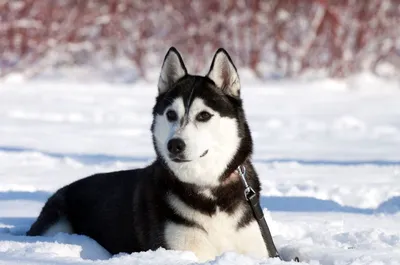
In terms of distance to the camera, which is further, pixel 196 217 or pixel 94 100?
pixel 94 100

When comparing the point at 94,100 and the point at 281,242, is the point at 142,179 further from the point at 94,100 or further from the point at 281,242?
the point at 94,100

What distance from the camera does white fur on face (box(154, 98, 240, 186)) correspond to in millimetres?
4102

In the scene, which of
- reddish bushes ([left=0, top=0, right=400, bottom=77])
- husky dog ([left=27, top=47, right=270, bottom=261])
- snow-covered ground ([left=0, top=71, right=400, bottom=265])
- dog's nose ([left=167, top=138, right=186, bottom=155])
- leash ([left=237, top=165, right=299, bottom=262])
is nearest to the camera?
dog's nose ([left=167, top=138, right=186, bottom=155])

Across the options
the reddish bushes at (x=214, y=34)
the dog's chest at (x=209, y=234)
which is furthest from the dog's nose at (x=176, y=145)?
the reddish bushes at (x=214, y=34)

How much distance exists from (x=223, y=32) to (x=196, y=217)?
786 inches

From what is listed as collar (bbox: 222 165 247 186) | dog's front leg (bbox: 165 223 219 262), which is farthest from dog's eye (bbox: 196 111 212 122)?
dog's front leg (bbox: 165 223 219 262)

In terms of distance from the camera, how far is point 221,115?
419 cm

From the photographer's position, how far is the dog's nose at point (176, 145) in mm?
3988

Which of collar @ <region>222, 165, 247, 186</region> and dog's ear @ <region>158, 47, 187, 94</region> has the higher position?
dog's ear @ <region>158, 47, 187, 94</region>

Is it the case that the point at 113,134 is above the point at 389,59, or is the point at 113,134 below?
below

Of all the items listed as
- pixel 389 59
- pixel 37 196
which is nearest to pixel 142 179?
pixel 37 196

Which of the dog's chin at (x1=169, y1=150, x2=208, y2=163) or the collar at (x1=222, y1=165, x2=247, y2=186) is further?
the collar at (x1=222, y1=165, x2=247, y2=186)

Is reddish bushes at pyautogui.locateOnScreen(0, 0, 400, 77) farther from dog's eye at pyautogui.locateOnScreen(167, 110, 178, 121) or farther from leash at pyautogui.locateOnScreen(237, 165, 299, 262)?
dog's eye at pyautogui.locateOnScreen(167, 110, 178, 121)

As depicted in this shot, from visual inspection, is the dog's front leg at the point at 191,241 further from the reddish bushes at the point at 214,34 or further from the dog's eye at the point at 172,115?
the reddish bushes at the point at 214,34
